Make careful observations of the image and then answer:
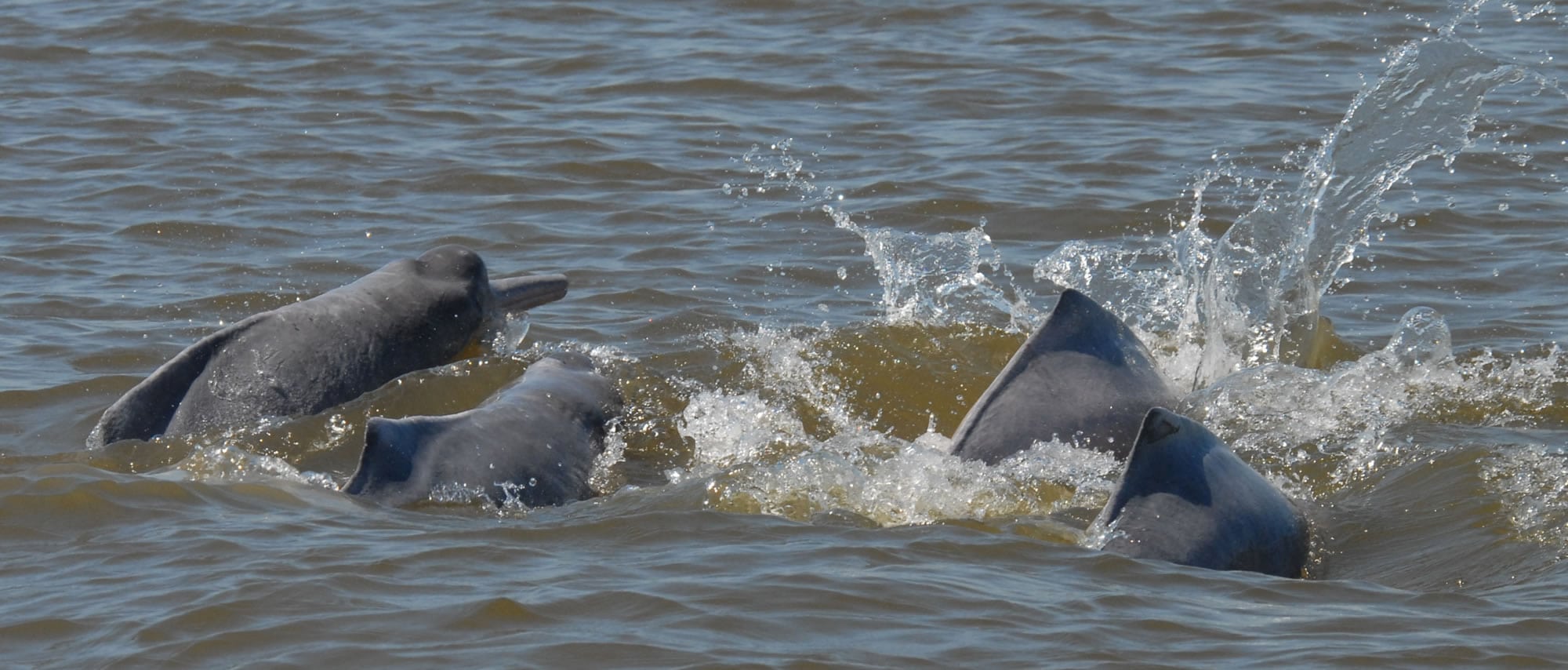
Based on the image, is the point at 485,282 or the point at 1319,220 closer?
the point at 485,282

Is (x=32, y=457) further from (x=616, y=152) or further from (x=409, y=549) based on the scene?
(x=616, y=152)

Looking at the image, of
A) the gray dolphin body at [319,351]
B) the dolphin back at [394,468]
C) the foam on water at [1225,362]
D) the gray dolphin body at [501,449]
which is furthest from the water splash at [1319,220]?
the dolphin back at [394,468]

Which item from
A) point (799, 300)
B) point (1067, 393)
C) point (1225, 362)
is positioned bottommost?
point (799, 300)

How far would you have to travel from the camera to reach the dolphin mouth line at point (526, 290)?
786cm

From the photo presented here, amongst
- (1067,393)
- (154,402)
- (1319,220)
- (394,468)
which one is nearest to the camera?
(394,468)

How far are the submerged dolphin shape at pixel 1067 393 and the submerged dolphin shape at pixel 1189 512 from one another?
794mm

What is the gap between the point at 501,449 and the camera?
637 centimetres

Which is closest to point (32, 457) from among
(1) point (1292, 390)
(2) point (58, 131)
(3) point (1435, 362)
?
(1) point (1292, 390)

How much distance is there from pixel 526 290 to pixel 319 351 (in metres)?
0.97

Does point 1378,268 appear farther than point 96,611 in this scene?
Yes

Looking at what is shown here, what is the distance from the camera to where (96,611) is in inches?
204

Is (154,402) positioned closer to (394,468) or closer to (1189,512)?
(394,468)

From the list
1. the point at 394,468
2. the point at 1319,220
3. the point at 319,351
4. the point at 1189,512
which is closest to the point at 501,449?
the point at 394,468

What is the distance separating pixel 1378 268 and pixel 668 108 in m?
5.23
